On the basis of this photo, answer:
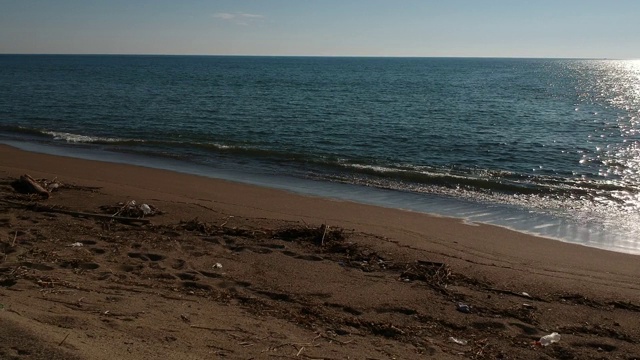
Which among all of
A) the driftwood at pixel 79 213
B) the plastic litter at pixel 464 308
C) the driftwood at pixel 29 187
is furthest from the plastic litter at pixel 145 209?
the plastic litter at pixel 464 308

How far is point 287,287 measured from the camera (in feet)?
22.2

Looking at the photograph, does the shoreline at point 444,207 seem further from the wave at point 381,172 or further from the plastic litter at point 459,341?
the plastic litter at point 459,341

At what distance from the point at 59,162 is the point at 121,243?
9736 millimetres

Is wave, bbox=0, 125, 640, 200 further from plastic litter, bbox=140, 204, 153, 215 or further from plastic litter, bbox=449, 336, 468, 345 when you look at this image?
plastic litter, bbox=449, 336, 468, 345

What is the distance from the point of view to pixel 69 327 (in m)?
4.75

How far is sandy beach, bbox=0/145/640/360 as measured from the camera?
507 centimetres

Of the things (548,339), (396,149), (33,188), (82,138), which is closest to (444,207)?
(548,339)

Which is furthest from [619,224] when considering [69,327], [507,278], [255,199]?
[69,327]

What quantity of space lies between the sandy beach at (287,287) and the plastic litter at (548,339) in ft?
0.27

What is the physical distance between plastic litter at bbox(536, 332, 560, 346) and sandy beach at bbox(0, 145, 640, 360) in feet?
0.27

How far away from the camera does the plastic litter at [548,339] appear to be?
564 cm

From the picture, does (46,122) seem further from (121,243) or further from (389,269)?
(389,269)

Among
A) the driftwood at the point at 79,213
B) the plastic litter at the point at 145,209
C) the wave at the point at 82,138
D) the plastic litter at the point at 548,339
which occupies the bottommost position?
the wave at the point at 82,138

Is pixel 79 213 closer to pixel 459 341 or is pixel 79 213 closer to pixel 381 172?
pixel 459 341
